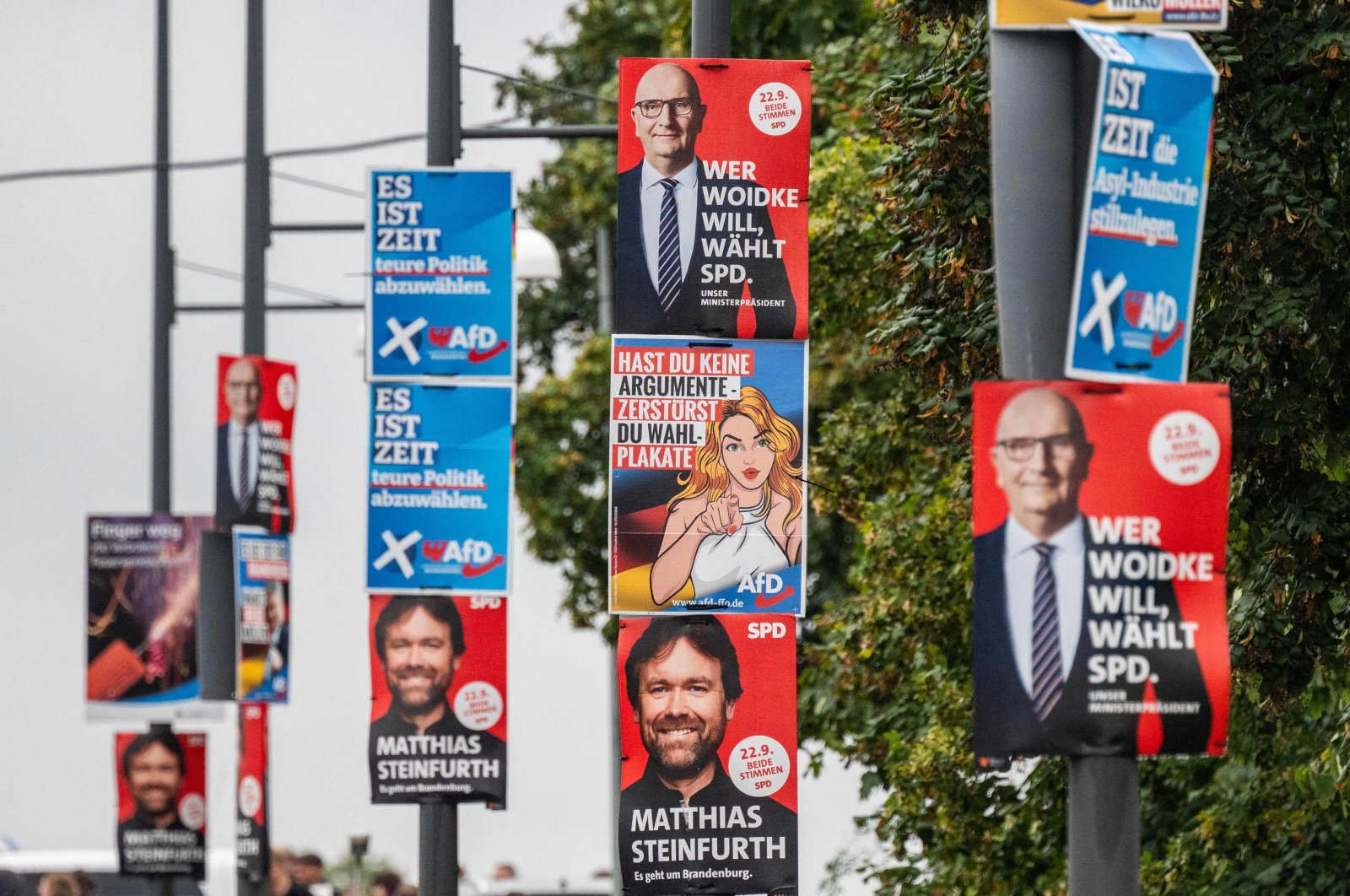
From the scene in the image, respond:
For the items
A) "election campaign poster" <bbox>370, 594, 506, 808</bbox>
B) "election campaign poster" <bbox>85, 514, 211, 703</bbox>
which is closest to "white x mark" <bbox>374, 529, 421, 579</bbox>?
"election campaign poster" <bbox>370, 594, 506, 808</bbox>

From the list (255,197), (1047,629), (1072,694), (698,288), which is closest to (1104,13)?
(1047,629)

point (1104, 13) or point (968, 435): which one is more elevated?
point (1104, 13)

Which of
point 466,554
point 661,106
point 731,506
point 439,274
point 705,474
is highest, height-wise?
point 661,106

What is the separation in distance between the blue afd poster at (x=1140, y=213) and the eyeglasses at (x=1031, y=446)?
16cm

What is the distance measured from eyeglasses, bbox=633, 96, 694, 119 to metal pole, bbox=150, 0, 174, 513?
13805 mm

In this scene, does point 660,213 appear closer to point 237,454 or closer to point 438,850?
point 438,850

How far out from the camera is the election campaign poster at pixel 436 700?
1385 cm

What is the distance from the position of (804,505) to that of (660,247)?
50.1 inches

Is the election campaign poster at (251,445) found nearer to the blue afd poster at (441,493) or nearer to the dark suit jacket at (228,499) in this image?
the dark suit jacket at (228,499)

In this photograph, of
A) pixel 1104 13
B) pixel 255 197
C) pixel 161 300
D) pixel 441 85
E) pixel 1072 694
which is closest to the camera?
pixel 1072 694

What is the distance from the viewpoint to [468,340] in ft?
46.5

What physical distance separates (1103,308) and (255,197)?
588 inches

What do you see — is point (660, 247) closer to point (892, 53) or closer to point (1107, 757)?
point (1107, 757)

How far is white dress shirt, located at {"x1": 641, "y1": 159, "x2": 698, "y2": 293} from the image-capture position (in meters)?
9.87
